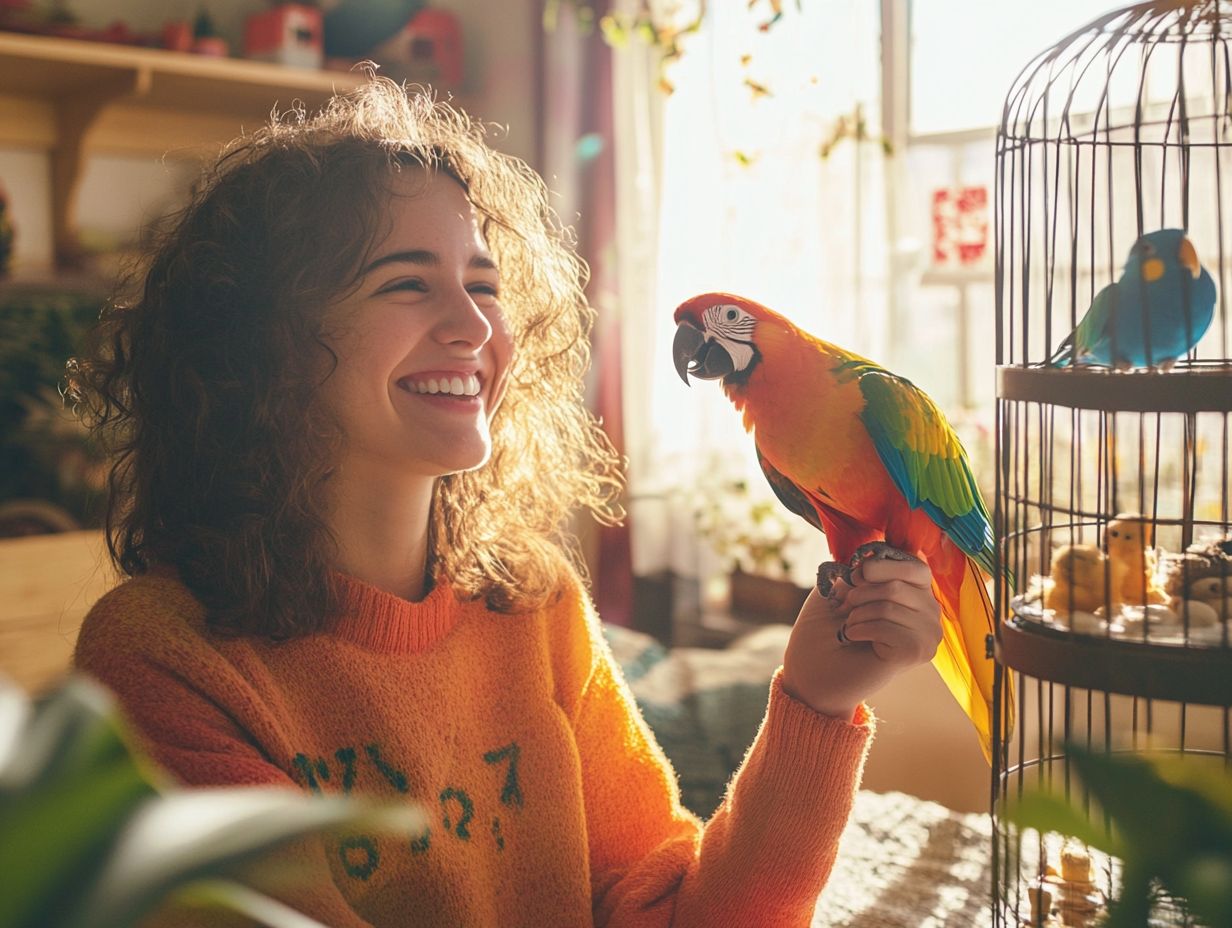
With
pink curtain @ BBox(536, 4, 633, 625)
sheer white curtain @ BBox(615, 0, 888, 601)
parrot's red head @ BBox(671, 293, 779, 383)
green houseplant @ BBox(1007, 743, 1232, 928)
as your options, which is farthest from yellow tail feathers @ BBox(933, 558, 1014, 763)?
pink curtain @ BBox(536, 4, 633, 625)

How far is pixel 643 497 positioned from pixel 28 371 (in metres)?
1.34

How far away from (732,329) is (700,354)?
4 centimetres

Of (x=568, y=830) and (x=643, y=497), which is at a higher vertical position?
(x=643, y=497)

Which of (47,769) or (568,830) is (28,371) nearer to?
(568,830)

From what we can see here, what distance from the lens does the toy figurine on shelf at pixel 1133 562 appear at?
2.45 ft

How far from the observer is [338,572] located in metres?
0.94

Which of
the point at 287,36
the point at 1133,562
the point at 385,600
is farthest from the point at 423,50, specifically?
the point at 1133,562

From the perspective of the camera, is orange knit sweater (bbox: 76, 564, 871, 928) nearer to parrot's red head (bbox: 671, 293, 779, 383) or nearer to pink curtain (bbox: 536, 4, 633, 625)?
parrot's red head (bbox: 671, 293, 779, 383)

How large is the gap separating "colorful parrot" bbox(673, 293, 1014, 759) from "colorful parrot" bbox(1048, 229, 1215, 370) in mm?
128

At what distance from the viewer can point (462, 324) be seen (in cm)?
92

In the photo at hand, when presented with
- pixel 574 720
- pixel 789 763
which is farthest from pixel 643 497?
pixel 789 763

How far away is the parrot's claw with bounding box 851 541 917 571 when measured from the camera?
30.3 inches

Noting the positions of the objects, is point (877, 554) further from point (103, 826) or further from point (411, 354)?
point (103, 826)

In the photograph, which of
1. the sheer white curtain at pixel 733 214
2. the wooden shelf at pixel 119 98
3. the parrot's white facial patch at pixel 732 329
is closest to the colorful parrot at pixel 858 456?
the parrot's white facial patch at pixel 732 329
